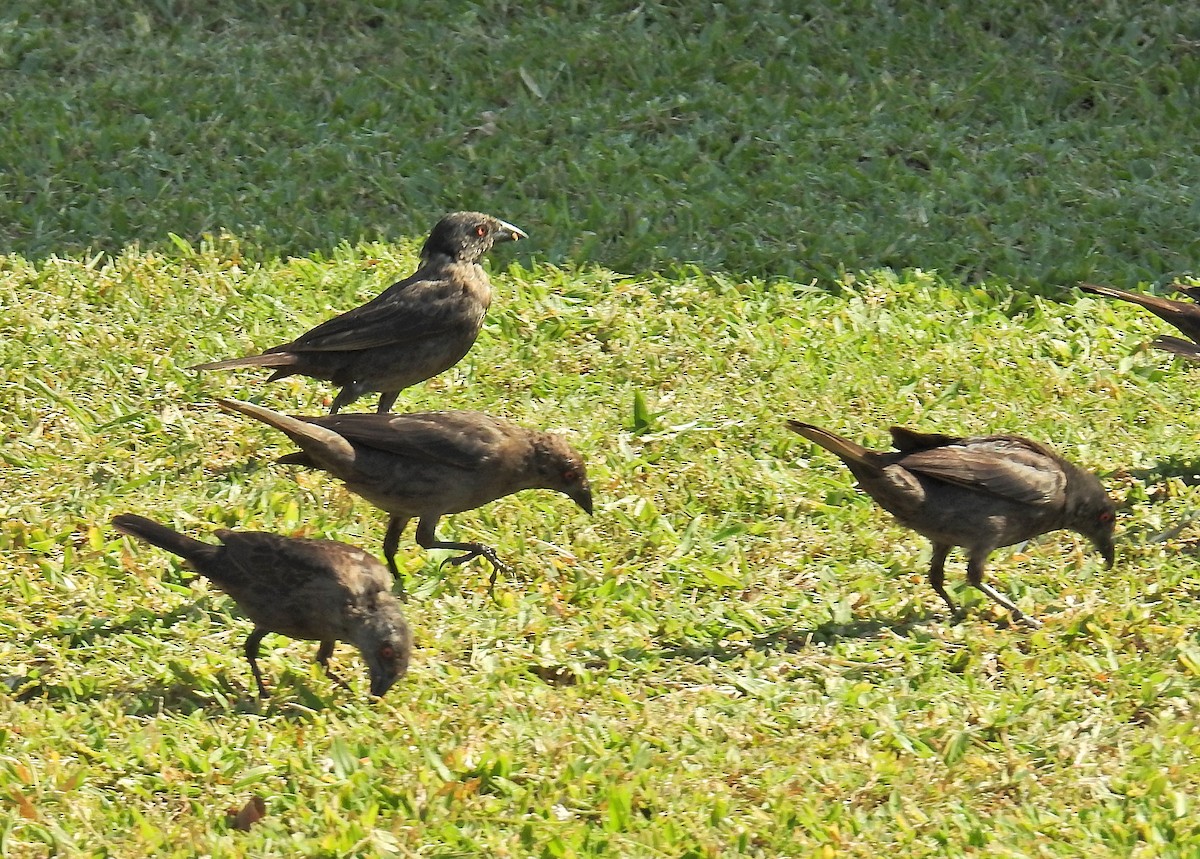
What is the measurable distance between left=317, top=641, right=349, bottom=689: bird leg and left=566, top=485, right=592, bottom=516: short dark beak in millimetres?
1324

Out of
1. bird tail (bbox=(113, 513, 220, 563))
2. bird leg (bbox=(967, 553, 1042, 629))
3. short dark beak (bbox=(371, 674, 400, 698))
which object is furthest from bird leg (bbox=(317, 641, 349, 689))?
bird leg (bbox=(967, 553, 1042, 629))

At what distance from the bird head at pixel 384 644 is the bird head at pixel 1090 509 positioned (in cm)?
277

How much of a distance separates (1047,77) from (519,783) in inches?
298

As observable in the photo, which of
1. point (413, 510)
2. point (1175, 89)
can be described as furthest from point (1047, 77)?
point (413, 510)

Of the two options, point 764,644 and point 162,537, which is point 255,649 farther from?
point 764,644

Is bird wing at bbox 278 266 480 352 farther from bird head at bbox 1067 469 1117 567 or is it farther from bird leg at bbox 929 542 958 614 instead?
bird head at bbox 1067 469 1117 567

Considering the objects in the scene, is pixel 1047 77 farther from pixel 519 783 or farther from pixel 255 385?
pixel 519 783

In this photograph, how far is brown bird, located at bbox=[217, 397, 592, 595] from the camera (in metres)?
6.57

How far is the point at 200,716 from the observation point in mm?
5820

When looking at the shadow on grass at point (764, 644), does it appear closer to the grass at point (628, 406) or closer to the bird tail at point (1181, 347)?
the grass at point (628, 406)

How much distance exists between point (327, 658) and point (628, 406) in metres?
2.55

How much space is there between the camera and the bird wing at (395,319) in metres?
7.55

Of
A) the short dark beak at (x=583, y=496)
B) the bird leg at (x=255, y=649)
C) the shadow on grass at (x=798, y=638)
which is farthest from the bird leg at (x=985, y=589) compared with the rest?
the bird leg at (x=255, y=649)

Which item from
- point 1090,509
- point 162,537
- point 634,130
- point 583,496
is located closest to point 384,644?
point 162,537
